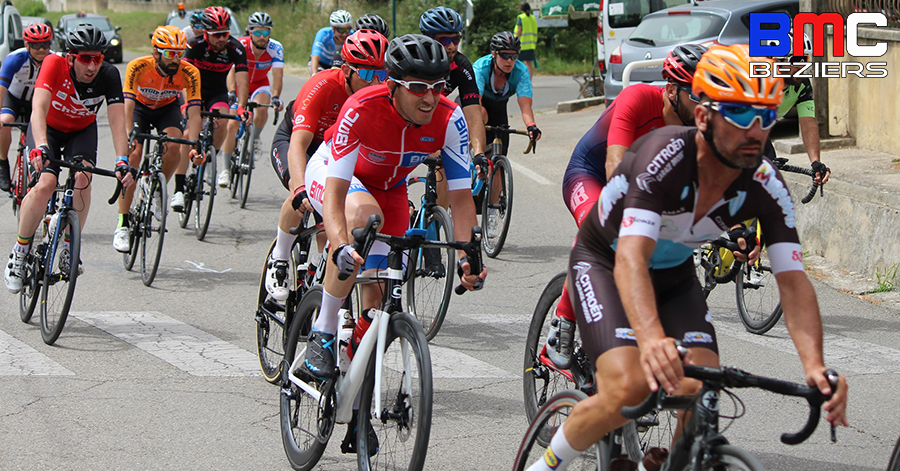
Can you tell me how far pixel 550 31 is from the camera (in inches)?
1324

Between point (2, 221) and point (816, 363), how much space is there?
33.0 ft

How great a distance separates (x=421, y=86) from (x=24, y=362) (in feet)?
11.1

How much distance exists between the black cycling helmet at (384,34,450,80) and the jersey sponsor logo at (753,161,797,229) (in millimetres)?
1708

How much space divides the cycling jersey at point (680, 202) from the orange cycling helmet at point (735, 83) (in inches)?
7.9

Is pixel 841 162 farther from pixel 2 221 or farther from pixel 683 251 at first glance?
pixel 2 221

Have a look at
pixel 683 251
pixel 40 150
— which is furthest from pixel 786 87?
pixel 40 150

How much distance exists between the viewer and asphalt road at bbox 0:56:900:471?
4.95 meters

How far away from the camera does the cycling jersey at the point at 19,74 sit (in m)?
9.89

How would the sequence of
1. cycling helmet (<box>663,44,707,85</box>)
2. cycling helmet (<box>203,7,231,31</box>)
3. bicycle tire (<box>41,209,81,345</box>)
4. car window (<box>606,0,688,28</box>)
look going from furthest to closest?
car window (<box>606,0,688,28</box>)
cycling helmet (<box>203,7,231,31</box>)
bicycle tire (<box>41,209,81,345</box>)
cycling helmet (<box>663,44,707,85</box>)

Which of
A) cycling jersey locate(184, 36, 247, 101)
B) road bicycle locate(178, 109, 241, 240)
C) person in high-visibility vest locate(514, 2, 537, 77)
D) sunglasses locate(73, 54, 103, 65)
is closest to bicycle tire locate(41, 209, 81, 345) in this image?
sunglasses locate(73, 54, 103, 65)

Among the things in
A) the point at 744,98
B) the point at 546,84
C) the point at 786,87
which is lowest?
the point at 546,84

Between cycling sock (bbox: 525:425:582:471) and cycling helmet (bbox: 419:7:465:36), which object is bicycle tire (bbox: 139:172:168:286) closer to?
cycling helmet (bbox: 419:7:465:36)

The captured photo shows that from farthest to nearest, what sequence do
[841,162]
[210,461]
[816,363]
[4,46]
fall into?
1. [4,46]
2. [841,162]
3. [210,461]
4. [816,363]

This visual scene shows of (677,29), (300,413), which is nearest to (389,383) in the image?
(300,413)
